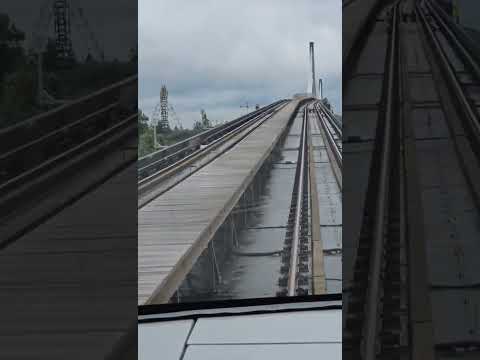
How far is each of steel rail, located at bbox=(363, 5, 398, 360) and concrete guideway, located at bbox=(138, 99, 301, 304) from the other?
16.1 ft

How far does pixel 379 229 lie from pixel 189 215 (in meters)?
8.80

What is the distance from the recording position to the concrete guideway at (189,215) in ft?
24.6

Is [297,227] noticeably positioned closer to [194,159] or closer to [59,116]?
[194,159]

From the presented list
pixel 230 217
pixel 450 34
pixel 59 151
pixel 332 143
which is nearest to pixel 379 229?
pixel 450 34

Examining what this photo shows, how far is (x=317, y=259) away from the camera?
11.0m

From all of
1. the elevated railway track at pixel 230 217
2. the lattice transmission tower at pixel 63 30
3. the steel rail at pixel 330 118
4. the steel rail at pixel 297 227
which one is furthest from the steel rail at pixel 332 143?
the lattice transmission tower at pixel 63 30

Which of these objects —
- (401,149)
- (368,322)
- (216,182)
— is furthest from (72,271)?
(216,182)

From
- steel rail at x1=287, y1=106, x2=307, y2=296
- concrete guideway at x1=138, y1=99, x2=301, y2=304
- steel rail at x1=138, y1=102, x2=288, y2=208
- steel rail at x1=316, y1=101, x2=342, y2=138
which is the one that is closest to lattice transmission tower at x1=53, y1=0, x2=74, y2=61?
concrete guideway at x1=138, y1=99, x2=301, y2=304

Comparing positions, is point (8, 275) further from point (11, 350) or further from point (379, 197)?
point (379, 197)

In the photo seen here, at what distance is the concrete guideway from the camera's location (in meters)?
7.49

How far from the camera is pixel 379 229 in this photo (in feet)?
6.38

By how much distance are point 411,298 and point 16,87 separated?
1320 mm

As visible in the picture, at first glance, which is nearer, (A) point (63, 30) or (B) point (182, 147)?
(A) point (63, 30)

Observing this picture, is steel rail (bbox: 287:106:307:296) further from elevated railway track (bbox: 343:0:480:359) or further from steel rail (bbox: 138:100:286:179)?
elevated railway track (bbox: 343:0:480:359)
